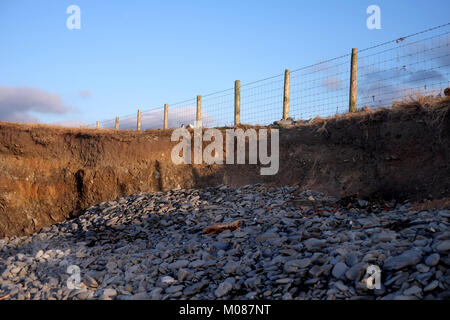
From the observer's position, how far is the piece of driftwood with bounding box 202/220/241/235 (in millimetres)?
7648

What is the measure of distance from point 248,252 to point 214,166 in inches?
229

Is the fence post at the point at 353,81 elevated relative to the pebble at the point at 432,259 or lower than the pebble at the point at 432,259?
elevated

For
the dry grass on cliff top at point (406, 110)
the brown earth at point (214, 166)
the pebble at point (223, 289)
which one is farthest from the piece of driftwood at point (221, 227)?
the dry grass on cliff top at point (406, 110)

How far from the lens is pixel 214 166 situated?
1194cm

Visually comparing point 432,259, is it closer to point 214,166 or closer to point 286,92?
point 214,166

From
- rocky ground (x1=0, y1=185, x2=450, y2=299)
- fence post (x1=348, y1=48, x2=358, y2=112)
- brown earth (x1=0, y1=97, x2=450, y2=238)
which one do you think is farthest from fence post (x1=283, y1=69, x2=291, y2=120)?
rocky ground (x1=0, y1=185, x2=450, y2=299)

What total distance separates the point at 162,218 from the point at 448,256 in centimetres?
657

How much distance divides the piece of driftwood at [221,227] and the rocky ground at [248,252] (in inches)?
6.8

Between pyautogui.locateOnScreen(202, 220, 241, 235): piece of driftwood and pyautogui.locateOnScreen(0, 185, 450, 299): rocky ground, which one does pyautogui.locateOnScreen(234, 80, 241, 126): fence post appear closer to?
pyautogui.locateOnScreen(0, 185, 450, 299): rocky ground

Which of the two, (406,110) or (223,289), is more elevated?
(406,110)

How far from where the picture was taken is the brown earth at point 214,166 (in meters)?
8.54

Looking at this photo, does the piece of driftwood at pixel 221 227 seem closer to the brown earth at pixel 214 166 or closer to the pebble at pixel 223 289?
the pebble at pixel 223 289

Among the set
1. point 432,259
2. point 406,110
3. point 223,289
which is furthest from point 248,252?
point 406,110

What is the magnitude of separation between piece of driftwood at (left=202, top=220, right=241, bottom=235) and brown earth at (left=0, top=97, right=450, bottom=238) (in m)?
A: 2.86
